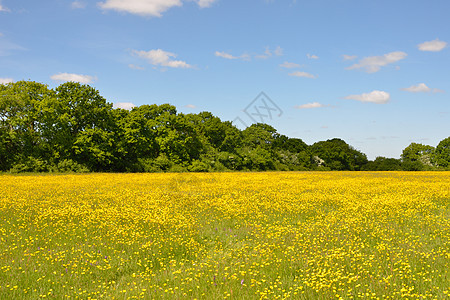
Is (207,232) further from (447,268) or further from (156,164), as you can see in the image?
(156,164)

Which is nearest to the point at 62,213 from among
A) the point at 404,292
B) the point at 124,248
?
the point at 124,248

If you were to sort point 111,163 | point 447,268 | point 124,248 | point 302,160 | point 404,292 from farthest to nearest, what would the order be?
point 302,160, point 111,163, point 124,248, point 447,268, point 404,292

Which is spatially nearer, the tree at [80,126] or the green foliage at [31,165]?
the green foliage at [31,165]

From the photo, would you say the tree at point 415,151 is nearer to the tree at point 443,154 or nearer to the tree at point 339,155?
the tree at point 443,154

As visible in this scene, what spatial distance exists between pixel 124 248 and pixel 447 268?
25.1ft

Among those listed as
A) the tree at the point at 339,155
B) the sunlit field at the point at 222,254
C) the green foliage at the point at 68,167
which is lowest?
the sunlit field at the point at 222,254

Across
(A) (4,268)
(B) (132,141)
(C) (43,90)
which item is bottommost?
(A) (4,268)

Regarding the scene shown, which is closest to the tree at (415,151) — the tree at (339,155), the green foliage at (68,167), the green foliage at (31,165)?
the tree at (339,155)

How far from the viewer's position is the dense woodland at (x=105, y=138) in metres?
42.6

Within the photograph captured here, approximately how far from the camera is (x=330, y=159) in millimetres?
87250

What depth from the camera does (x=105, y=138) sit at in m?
46.5

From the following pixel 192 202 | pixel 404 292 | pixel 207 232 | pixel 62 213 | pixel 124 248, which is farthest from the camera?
pixel 192 202

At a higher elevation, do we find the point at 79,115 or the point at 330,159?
the point at 79,115

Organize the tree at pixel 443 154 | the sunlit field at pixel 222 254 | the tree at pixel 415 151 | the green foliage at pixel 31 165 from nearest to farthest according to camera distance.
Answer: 1. the sunlit field at pixel 222 254
2. the green foliage at pixel 31 165
3. the tree at pixel 443 154
4. the tree at pixel 415 151
